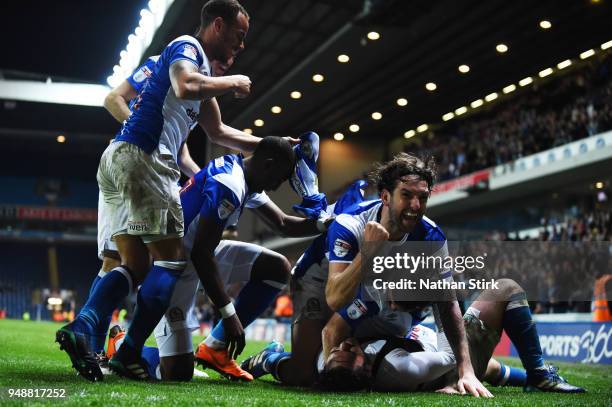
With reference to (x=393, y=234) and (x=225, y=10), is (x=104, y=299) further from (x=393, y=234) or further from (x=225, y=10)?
(x=225, y=10)

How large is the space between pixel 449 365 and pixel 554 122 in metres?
17.4

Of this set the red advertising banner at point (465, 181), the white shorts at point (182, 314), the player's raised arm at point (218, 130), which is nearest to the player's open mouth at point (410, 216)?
the white shorts at point (182, 314)

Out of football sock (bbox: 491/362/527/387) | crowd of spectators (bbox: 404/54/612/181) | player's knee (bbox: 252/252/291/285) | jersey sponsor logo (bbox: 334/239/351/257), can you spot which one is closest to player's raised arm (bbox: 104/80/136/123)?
player's knee (bbox: 252/252/291/285)

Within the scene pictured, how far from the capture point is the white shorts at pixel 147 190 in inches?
150

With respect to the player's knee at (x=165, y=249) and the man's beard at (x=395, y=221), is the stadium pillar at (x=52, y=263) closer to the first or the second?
the player's knee at (x=165, y=249)

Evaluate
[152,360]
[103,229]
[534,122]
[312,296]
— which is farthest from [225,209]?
[534,122]

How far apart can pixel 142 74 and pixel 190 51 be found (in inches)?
27.0

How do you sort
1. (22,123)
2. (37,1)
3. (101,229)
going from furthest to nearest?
(22,123) < (37,1) < (101,229)

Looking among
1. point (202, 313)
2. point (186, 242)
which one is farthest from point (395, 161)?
point (202, 313)

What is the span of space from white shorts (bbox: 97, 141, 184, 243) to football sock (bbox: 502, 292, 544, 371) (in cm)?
175

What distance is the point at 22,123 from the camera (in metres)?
34.8

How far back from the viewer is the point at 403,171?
374 cm

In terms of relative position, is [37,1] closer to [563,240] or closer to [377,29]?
[377,29]

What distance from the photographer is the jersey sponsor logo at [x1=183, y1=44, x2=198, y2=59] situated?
383 centimetres
